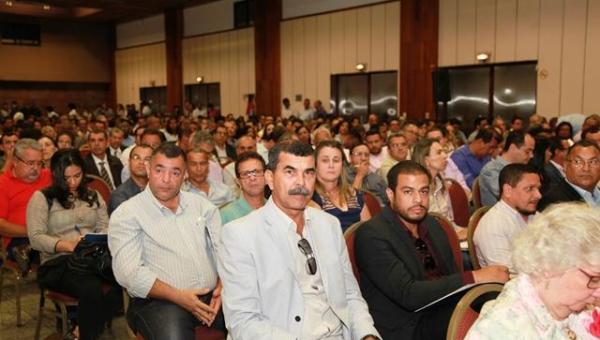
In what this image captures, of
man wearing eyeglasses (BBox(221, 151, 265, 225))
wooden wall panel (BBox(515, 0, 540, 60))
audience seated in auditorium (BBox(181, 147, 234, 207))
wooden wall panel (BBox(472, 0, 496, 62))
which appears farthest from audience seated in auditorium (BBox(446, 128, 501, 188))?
wooden wall panel (BBox(472, 0, 496, 62))

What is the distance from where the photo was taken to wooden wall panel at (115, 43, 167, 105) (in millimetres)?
21891

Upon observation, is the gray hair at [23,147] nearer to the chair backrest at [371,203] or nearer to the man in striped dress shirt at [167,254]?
the man in striped dress shirt at [167,254]

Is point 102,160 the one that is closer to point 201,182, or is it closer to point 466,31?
point 201,182

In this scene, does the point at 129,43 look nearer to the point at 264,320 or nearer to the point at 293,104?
the point at 293,104

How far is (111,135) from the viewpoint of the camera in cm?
805

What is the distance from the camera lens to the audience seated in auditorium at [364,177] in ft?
17.5

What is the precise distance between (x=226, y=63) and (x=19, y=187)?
15026mm

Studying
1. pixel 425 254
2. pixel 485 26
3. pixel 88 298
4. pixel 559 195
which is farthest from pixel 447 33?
pixel 88 298

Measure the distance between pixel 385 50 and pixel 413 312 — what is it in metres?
12.0

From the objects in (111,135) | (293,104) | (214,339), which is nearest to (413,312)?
(214,339)

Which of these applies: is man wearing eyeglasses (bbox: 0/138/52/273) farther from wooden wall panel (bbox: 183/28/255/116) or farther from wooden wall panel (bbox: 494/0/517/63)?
wooden wall panel (bbox: 183/28/255/116)

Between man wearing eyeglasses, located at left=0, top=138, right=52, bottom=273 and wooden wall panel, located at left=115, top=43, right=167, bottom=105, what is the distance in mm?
17886

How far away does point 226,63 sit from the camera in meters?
18.9

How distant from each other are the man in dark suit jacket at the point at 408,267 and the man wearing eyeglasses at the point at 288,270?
0.84ft
